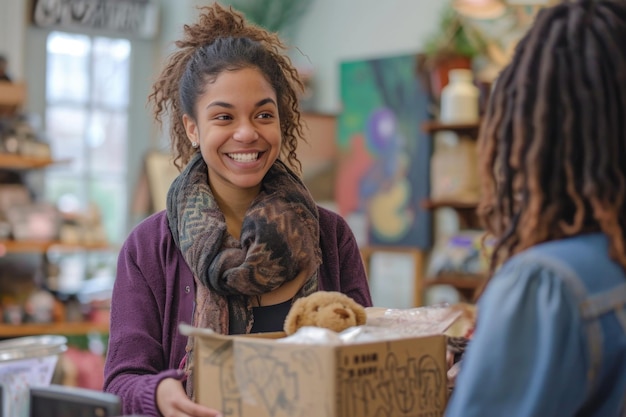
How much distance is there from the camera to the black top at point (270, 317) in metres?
1.60

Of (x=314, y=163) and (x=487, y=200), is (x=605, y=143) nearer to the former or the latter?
(x=487, y=200)

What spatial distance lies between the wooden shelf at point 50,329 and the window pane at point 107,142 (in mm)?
2058

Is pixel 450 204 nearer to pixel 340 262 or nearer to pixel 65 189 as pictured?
pixel 65 189

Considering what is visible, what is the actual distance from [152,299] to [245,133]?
1.16ft

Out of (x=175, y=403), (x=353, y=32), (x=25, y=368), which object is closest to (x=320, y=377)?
(x=175, y=403)

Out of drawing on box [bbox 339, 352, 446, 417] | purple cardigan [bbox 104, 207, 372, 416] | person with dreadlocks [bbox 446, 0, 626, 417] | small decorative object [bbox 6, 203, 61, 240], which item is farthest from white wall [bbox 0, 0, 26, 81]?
person with dreadlocks [bbox 446, 0, 626, 417]

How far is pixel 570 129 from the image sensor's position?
980 mm

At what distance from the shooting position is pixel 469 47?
5.14 m

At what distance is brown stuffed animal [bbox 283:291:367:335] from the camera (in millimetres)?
1251

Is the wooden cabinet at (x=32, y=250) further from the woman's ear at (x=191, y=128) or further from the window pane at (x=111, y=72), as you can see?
the woman's ear at (x=191, y=128)

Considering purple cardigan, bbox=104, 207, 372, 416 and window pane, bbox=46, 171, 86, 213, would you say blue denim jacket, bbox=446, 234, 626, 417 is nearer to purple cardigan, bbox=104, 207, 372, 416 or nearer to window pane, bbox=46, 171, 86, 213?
purple cardigan, bbox=104, 207, 372, 416

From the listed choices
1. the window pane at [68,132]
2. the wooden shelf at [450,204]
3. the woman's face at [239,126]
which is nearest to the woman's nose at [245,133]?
the woman's face at [239,126]

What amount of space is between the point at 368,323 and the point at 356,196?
4.63 metres

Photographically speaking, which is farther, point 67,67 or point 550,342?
point 67,67
